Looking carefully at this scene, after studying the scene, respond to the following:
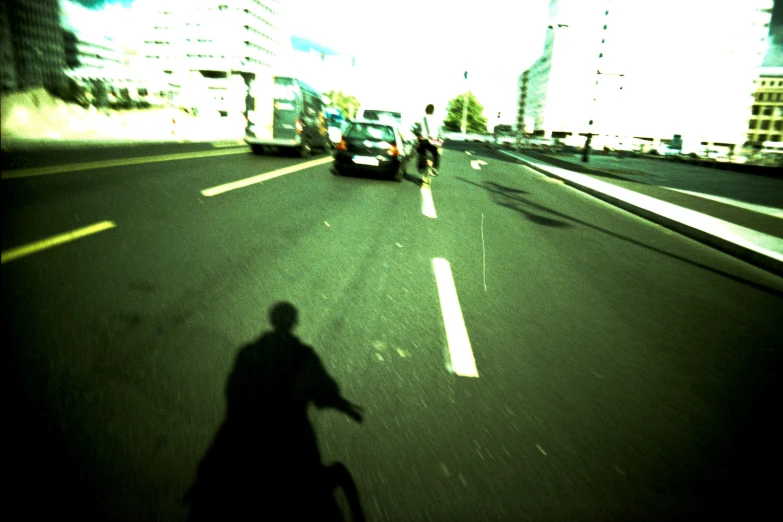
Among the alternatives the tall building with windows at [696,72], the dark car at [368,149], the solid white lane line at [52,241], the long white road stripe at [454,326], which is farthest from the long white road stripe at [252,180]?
the tall building with windows at [696,72]

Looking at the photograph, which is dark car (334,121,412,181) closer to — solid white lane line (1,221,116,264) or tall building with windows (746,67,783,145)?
solid white lane line (1,221,116,264)

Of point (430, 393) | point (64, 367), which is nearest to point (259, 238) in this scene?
point (64, 367)

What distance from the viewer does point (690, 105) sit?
95.6 m

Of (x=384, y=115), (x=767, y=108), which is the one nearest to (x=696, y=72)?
(x=767, y=108)

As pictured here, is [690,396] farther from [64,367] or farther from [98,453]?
[64,367]

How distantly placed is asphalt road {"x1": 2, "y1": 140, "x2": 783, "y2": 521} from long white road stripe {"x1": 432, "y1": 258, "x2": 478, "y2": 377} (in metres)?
0.04

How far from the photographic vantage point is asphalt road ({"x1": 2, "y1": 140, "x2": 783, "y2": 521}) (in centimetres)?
222

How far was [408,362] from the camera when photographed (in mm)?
3328

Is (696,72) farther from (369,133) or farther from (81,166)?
(81,166)

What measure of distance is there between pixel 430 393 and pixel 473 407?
0.29 m

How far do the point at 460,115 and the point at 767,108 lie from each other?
8429cm

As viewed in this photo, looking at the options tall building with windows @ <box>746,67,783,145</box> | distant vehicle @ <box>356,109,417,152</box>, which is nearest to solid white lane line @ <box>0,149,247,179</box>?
distant vehicle @ <box>356,109,417,152</box>

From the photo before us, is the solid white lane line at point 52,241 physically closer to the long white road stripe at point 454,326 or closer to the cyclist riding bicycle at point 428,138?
the long white road stripe at point 454,326

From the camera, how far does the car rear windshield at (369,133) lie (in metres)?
12.9
